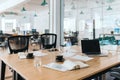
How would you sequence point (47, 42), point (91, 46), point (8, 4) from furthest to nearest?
point (8, 4)
point (47, 42)
point (91, 46)

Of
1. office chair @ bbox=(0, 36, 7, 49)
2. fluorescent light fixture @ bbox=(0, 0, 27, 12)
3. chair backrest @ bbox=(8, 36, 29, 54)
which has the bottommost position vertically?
office chair @ bbox=(0, 36, 7, 49)

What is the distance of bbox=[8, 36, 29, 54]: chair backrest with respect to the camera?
2867 mm

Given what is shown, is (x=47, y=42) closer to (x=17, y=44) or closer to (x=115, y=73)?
(x=17, y=44)

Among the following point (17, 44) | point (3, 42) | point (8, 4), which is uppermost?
point (8, 4)

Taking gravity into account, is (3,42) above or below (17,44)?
below

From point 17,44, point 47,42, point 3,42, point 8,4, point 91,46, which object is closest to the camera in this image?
point 91,46

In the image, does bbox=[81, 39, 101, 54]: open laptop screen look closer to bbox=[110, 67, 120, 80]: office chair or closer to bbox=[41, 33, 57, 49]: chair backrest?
bbox=[110, 67, 120, 80]: office chair

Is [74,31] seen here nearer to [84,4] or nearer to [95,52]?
[84,4]

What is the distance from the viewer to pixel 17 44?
297 cm

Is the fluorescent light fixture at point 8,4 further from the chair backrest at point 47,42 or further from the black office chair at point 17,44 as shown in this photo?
the black office chair at point 17,44

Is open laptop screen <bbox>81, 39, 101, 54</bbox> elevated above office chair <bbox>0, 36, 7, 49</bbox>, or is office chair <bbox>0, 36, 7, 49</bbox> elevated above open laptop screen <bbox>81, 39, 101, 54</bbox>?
open laptop screen <bbox>81, 39, 101, 54</bbox>

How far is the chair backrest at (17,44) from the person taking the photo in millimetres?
2867

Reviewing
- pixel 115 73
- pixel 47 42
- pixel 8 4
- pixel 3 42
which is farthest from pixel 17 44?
pixel 8 4

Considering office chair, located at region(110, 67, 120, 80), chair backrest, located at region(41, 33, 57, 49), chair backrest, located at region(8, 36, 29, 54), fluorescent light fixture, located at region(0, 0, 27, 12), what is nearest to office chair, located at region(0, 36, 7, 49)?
fluorescent light fixture, located at region(0, 0, 27, 12)
